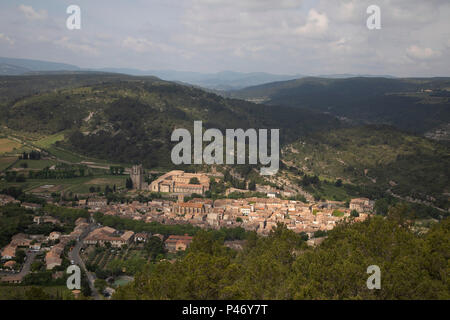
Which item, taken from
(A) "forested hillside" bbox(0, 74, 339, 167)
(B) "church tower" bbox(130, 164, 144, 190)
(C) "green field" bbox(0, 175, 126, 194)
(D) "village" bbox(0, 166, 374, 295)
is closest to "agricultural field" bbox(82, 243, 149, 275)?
(D) "village" bbox(0, 166, 374, 295)

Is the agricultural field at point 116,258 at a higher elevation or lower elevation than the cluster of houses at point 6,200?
lower

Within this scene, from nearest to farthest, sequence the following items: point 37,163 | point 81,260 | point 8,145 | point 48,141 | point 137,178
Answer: point 81,260, point 137,178, point 37,163, point 8,145, point 48,141

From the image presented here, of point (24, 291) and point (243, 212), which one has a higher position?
point (243, 212)

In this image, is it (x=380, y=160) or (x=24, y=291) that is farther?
(x=380, y=160)

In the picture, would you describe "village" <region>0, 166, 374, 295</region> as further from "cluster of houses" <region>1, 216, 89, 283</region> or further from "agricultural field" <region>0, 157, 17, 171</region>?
"agricultural field" <region>0, 157, 17, 171</region>

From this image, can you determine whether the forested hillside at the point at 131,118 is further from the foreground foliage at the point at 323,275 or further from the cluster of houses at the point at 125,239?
the foreground foliage at the point at 323,275

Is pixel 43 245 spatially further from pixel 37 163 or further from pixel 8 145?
pixel 8 145

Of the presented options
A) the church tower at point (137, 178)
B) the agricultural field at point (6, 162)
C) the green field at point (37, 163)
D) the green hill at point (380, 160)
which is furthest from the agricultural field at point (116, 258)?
the green hill at point (380, 160)

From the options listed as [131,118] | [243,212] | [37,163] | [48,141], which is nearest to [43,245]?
[243,212]

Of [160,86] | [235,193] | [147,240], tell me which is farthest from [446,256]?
[160,86]
